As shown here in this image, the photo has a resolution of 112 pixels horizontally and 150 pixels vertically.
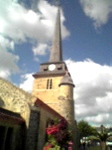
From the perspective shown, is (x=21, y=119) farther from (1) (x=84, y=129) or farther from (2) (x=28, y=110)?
(1) (x=84, y=129)

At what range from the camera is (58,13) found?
5131 centimetres

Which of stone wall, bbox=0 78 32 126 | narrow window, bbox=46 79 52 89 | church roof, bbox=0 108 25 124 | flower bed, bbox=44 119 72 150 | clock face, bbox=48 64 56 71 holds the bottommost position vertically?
flower bed, bbox=44 119 72 150

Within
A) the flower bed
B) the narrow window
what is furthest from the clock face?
the flower bed

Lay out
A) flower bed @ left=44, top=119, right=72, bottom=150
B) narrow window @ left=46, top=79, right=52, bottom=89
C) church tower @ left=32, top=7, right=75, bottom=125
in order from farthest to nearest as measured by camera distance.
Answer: narrow window @ left=46, top=79, right=52, bottom=89
church tower @ left=32, top=7, right=75, bottom=125
flower bed @ left=44, top=119, right=72, bottom=150

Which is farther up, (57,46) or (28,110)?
(57,46)

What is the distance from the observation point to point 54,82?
38.5m

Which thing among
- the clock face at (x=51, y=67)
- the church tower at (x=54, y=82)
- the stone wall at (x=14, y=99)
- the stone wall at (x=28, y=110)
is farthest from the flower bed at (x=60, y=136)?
the clock face at (x=51, y=67)

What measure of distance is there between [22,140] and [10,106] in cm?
311

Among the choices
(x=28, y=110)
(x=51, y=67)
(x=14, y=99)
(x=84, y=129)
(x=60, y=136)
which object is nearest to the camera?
(x=60, y=136)

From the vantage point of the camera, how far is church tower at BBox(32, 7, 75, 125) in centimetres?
3200

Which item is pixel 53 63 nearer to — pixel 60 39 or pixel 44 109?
pixel 60 39

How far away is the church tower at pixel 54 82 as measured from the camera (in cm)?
3200

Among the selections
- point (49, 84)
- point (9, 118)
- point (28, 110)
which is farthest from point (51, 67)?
point (9, 118)

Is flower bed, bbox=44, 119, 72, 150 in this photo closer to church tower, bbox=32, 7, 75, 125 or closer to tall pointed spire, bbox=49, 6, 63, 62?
church tower, bbox=32, 7, 75, 125
